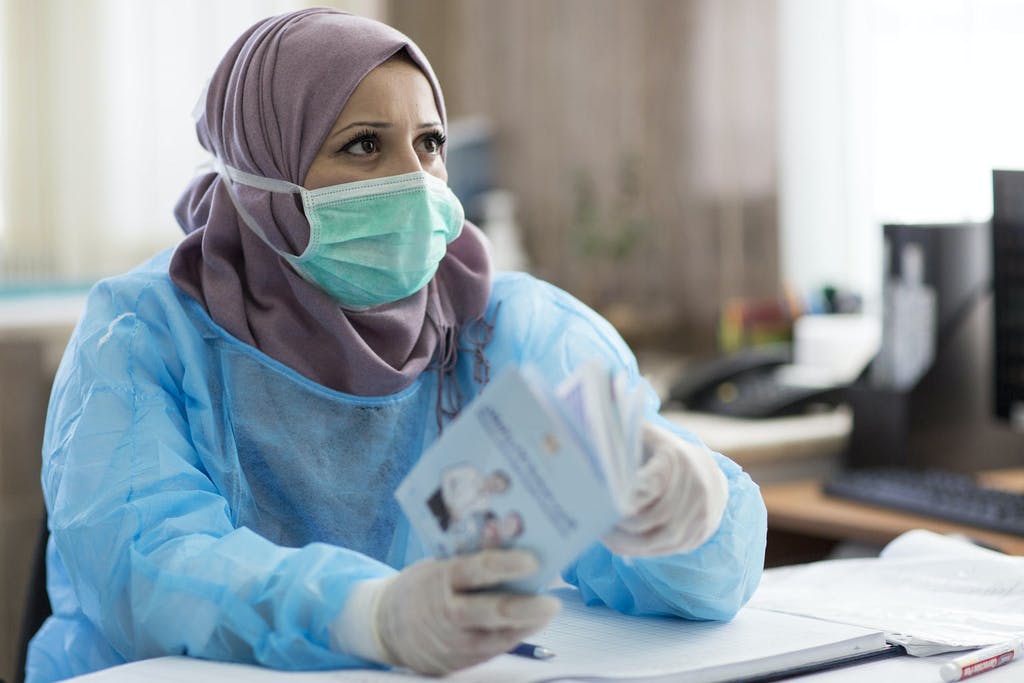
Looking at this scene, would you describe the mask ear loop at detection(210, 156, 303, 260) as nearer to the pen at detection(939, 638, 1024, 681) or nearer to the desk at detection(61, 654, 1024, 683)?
the desk at detection(61, 654, 1024, 683)

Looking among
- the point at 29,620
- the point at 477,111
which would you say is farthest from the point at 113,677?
the point at 477,111

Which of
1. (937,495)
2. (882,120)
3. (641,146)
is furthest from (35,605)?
(641,146)

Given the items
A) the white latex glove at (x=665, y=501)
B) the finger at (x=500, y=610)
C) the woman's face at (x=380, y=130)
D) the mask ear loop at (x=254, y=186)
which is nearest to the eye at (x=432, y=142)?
the woman's face at (x=380, y=130)

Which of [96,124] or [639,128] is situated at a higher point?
[96,124]

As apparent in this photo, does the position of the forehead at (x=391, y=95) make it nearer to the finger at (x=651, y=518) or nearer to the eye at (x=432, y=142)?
the eye at (x=432, y=142)

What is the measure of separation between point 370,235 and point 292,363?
0.17 metres

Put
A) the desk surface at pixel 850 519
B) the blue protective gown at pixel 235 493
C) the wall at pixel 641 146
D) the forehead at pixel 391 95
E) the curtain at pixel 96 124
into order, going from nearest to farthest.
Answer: the blue protective gown at pixel 235 493 → the forehead at pixel 391 95 → the desk surface at pixel 850 519 → the wall at pixel 641 146 → the curtain at pixel 96 124

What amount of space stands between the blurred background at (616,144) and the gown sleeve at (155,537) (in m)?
1.20

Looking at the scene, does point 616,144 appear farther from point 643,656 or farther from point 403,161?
point 643,656

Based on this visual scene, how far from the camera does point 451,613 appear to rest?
917 mm

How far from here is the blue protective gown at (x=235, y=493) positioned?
1.07 meters

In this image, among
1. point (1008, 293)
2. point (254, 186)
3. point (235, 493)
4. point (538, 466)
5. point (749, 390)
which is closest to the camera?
point (538, 466)

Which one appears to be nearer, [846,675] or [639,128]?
[846,675]

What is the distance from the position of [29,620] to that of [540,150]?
2.89 metres
